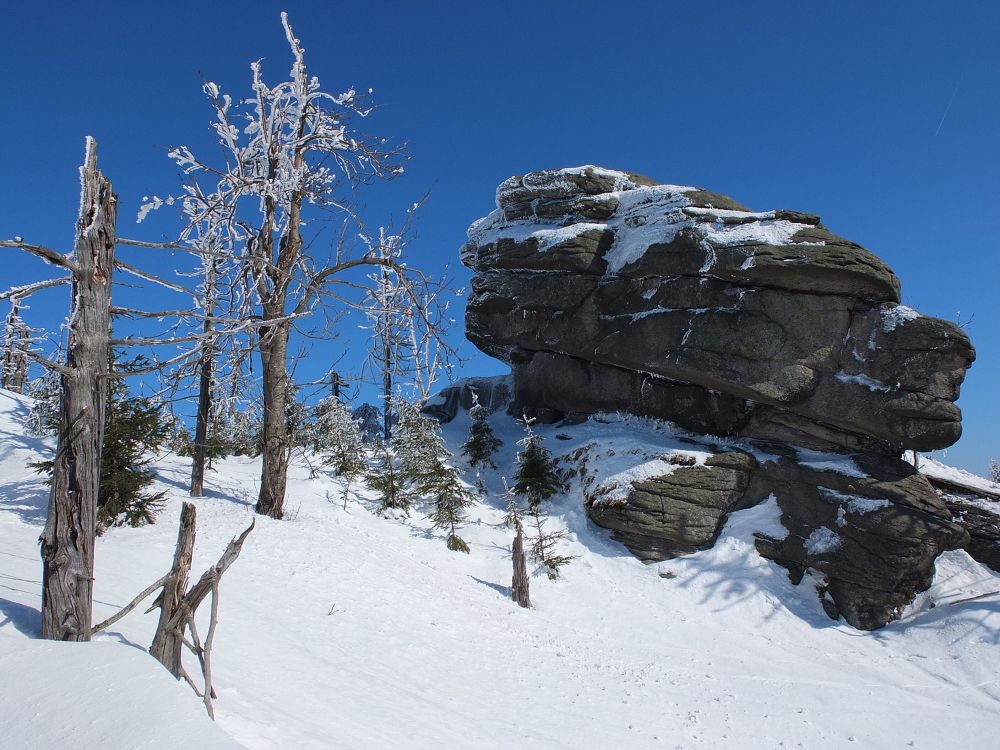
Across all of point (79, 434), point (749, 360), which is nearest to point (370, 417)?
point (749, 360)

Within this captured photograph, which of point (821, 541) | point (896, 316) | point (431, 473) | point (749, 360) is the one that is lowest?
point (821, 541)

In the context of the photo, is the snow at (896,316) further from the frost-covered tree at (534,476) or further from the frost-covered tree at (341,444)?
the frost-covered tree at (341,444)

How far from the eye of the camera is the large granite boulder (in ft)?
53.8

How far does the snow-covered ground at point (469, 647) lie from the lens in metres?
3.66

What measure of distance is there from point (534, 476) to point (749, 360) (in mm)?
7533

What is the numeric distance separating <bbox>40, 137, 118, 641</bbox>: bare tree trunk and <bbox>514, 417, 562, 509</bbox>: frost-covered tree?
559 inches

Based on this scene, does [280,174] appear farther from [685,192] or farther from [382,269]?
[685,192]

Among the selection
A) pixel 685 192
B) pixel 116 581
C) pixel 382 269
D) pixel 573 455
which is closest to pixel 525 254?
pixel 685 192

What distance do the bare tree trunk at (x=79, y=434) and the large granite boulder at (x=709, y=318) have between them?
1670cm

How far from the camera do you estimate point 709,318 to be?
18.4 meters

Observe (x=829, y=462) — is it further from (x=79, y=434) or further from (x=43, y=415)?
(x=43, y=415)

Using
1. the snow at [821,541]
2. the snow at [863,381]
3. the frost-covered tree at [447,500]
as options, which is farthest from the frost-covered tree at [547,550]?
the snow at [863,381]

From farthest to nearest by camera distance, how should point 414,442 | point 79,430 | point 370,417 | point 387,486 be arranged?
1. point 370,417
2. point 414,442
3. point 387,486
4. point 79,430

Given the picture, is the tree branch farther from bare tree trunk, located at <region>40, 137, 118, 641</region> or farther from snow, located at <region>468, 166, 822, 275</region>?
snow, located at <region>468, 166, 822, 275</region>
